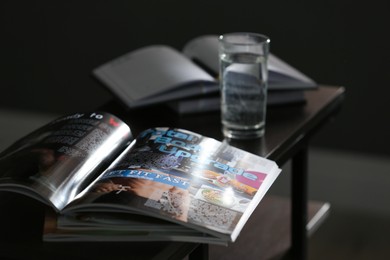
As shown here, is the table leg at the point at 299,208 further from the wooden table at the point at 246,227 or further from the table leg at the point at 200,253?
the table leg at the point at 200,253

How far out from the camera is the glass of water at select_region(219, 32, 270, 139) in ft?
4.22

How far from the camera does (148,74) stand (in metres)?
1.47

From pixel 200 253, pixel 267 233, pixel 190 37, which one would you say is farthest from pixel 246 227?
pixel 190 37

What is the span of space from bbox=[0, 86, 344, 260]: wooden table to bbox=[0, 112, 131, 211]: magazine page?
5 cm

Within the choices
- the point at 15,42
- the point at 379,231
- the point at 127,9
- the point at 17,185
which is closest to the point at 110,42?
the point at 127,9

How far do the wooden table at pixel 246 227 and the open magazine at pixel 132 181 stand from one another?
2 centimetres

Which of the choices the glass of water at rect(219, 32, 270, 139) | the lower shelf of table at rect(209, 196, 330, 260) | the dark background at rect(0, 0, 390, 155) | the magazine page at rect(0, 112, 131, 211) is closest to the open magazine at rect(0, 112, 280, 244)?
the magazine page at rect(0, 112, 131, 211)

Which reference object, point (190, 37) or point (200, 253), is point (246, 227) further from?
point (190, 37)

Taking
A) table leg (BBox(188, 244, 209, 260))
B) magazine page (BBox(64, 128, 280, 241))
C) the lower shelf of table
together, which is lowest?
the lower shelf of table

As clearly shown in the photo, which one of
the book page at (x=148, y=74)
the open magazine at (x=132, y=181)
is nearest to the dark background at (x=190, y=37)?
the book page at (x=148, y=74)

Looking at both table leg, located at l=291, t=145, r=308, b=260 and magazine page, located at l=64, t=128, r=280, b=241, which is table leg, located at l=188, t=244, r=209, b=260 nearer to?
magazine page, located at l=64, t=128, r=280, b=241

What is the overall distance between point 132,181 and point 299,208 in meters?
0.60

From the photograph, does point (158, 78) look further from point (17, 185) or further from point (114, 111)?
point (17, 185)

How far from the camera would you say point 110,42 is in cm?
251
